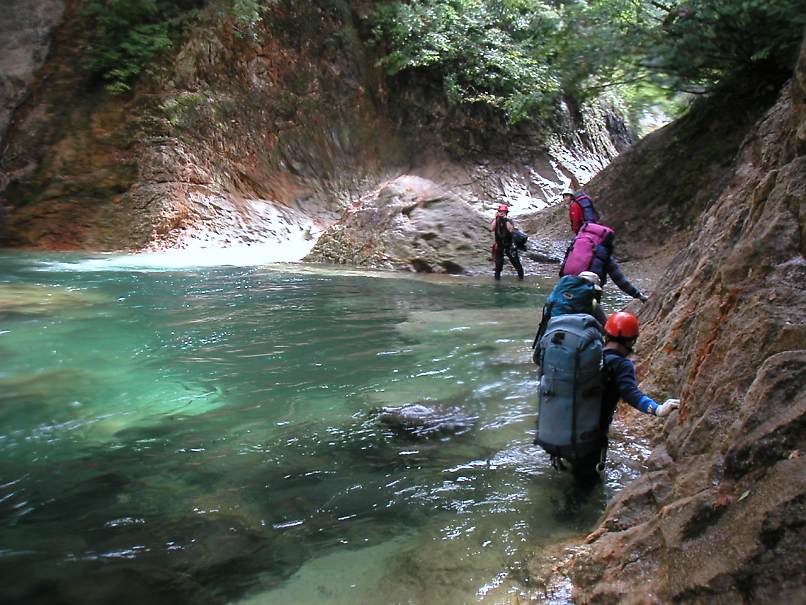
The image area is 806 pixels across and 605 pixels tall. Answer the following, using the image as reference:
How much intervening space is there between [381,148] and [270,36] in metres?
5.31

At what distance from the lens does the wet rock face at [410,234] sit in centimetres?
1516

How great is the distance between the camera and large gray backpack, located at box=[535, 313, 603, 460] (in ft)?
12.1

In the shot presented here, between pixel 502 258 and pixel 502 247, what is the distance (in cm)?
23

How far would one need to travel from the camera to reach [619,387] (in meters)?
3.84

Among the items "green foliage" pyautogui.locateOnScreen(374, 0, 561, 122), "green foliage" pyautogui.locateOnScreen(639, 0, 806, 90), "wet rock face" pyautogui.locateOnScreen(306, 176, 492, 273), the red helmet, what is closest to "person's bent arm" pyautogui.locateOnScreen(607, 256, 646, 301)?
the red helmet

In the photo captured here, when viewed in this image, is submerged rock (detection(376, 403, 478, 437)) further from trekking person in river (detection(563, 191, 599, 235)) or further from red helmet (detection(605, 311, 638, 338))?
trekking person in river (detection(563, 191, 599, 235))

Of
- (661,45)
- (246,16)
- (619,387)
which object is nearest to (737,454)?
(619,387)

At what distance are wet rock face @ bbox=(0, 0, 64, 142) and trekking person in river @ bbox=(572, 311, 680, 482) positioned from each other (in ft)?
67.0

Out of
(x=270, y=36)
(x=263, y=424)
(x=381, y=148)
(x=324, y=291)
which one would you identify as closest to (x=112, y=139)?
(x=270, y=36)

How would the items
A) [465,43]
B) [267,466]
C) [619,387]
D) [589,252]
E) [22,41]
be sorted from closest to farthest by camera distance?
[619,387]
[267,466]
[589,252]
[22,41]
[465,43]

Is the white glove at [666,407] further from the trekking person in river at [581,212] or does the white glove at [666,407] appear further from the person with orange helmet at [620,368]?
the trekking person in river at [581,212]

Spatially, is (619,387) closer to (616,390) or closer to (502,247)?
(616,390)

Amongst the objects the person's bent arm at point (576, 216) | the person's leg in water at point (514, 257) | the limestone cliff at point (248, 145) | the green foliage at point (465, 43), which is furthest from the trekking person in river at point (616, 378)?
the green foliage at point (465, 43)

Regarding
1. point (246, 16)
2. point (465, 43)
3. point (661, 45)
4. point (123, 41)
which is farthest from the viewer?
point (465, 43)
